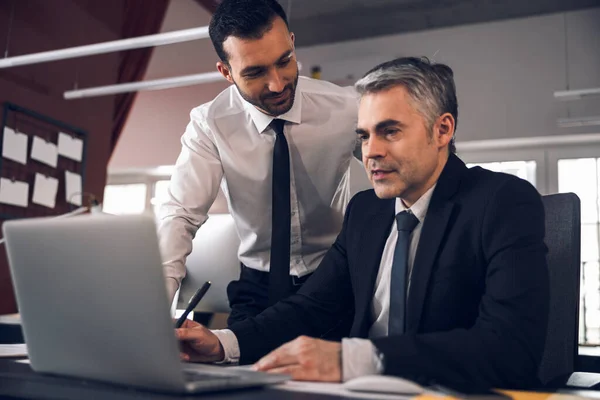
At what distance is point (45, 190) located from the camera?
426cm

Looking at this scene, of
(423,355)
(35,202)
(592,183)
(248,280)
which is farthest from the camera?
(592,183)

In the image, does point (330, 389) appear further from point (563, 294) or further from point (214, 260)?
point (214, 260)

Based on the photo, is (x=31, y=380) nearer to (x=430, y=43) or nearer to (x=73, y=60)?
(x=73, y=60)

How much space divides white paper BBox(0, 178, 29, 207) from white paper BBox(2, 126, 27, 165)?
0.15 meters

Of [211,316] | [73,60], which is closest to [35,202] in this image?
[73,60]

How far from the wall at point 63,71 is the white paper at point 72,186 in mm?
112

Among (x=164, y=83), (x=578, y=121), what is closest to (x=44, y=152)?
(x=164, y=83)

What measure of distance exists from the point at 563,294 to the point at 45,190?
12.0 feet

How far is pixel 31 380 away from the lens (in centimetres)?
86

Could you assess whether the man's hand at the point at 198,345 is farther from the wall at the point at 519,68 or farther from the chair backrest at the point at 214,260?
the wall at the point at 519,68

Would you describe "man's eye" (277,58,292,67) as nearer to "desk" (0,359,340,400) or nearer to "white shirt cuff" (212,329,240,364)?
"white shirt cuff" (212,329,240,364)

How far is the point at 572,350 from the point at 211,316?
1.04 m

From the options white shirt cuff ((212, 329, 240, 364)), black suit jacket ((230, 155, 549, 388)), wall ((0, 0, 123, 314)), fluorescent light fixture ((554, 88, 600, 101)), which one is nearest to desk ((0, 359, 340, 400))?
black suit jacket ((230, 155, 549, 388))

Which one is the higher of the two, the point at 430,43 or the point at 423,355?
the point at 430,43
